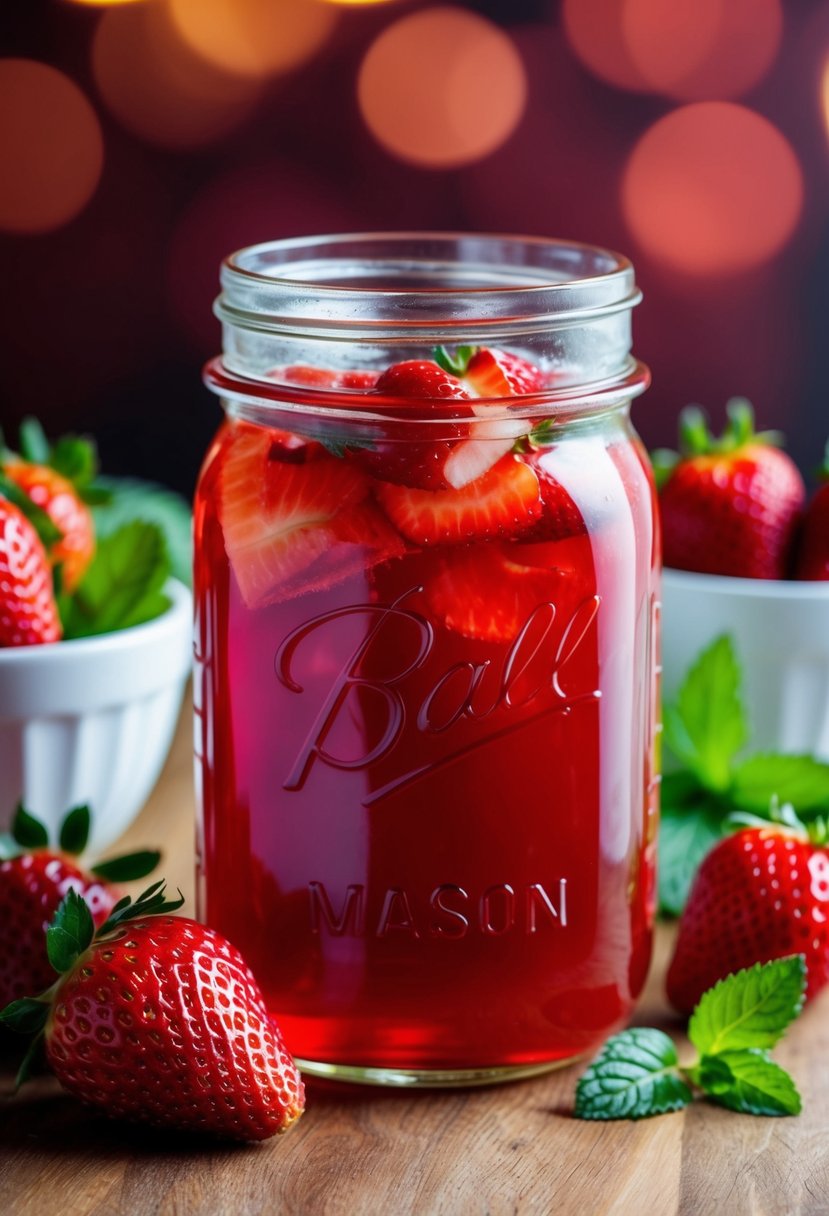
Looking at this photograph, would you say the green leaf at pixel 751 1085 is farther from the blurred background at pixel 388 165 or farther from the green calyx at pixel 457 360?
the blurred background at pixel 388 165

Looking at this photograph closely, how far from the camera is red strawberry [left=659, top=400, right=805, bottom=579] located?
1.18 meters

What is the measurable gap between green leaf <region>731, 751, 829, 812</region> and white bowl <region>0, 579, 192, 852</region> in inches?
16.1

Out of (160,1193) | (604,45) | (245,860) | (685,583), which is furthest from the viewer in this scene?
(604,45)

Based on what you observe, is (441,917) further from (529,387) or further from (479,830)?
(529,387)

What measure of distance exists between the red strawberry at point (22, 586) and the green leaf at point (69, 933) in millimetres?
314

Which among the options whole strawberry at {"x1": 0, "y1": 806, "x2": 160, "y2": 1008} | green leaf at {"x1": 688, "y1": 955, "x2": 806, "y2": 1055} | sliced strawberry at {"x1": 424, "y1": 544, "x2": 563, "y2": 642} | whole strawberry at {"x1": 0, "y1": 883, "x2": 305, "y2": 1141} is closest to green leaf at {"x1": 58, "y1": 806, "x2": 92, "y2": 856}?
whole strawberry at {"x1": 0, "y1": 806, "x2": 160, "y2": 1008}

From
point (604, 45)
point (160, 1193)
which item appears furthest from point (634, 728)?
point (604, 45)

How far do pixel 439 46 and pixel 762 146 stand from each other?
36 centimetres

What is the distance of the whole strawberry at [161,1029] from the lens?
2.52 ft

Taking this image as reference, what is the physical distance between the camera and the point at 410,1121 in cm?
84

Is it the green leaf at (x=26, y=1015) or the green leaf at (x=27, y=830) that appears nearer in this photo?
the green leaf at (x=26, y=1015)

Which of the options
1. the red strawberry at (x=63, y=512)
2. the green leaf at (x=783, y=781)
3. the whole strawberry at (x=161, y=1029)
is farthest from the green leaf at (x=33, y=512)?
the green leaf at (x=783, y=781)

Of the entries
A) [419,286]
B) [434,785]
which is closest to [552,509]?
[434,785]

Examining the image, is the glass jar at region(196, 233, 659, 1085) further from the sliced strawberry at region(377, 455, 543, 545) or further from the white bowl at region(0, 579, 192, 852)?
the white bowl at region(0, 579, 192, 852)
